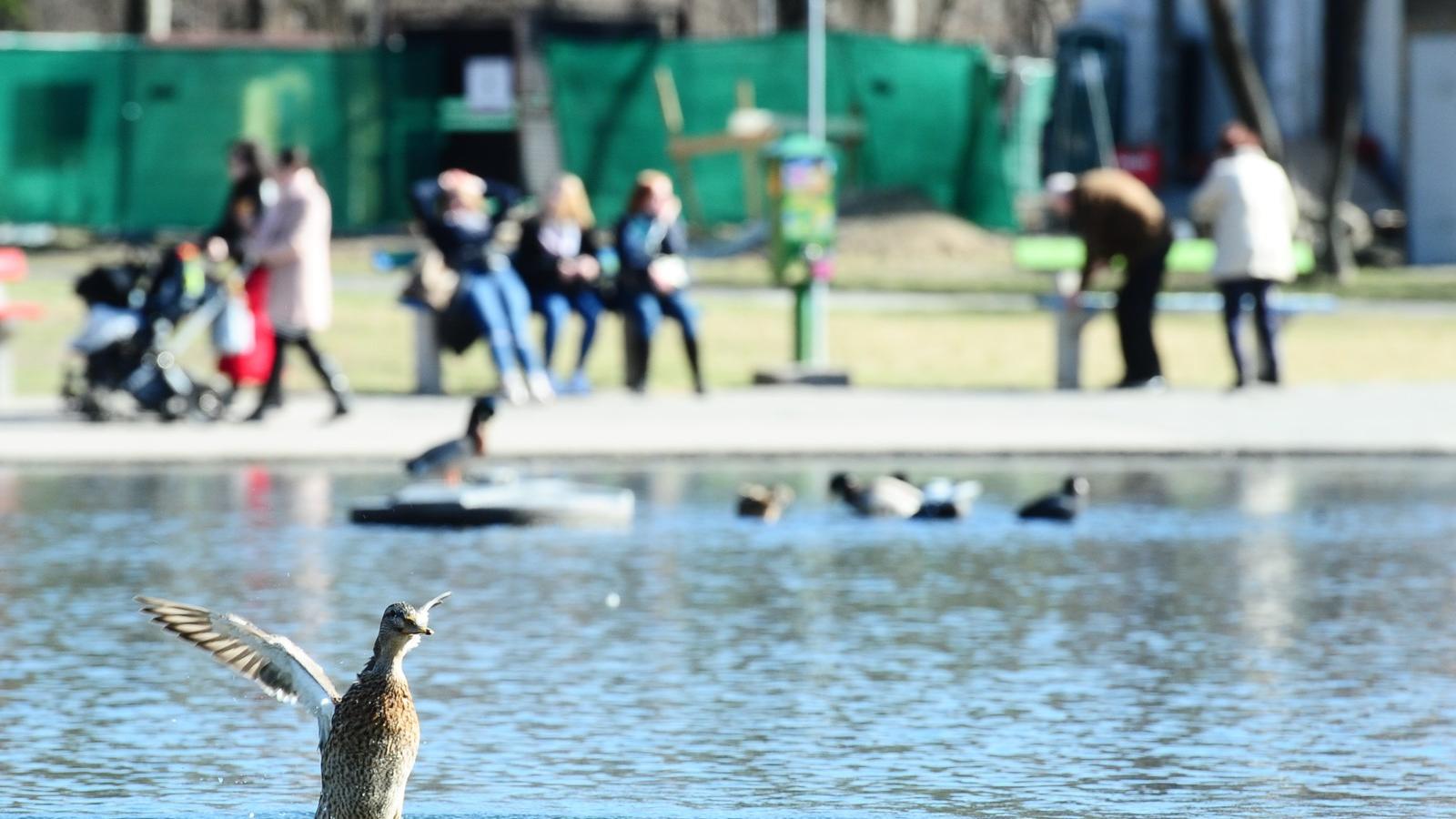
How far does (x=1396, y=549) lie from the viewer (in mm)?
15234

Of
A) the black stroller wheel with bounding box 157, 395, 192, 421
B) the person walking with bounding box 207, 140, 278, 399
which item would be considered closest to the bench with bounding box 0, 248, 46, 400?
the person walking with bounding box 207, 140, 278, 399

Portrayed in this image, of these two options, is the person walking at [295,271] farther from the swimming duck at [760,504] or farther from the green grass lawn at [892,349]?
the swimming duck at [760,504]

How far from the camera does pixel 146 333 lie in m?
20.9

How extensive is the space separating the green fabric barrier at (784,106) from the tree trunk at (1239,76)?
9.22 feet

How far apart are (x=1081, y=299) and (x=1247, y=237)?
4.66 ft

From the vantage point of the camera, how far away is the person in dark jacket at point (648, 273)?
2319cm

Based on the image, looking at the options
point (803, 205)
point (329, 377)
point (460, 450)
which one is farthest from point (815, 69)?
point (460, 450)

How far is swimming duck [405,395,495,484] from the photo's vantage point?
15695 mm

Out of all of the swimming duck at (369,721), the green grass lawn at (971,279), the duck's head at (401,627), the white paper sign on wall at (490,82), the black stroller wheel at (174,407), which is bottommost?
the green grass lawn at (971,279)

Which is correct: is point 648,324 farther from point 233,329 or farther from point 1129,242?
point 1129,242

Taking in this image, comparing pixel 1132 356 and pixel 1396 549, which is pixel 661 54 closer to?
pixel 1132 356

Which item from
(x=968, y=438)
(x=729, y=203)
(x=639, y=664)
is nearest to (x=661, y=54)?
(x=729, y=203)

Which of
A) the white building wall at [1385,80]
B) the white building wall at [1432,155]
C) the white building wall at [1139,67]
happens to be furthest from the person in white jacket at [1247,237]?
the white building wall at [1139,67]

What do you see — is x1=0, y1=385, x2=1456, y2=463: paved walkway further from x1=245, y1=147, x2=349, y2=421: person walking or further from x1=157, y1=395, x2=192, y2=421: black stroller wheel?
x1=245, y1=147, x2=349, y2=421: person walking
